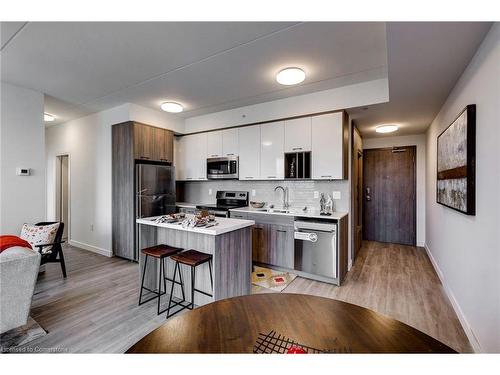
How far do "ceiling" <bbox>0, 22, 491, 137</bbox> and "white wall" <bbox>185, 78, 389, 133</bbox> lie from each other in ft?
0.48

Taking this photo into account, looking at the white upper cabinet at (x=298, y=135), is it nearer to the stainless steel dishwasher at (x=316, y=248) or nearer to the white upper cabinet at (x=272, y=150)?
the white upper cabinet at (x=272, y=150)

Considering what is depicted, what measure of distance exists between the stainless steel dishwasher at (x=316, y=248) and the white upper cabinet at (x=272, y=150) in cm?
97

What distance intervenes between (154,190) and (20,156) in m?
1.81

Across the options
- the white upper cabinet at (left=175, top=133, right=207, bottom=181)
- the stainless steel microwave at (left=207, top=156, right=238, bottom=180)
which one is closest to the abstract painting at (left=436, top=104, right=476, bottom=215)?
the stainless steel microwave at (left=207, top=156, right=238, bottom=180)

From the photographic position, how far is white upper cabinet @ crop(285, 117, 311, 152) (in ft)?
11.7

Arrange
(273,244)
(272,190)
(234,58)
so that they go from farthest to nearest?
(272,190) < (273,244) < (234,58)

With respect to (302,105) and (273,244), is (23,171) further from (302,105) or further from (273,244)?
(302,105)

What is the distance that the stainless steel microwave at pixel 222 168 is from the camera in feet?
14.0

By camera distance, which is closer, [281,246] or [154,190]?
[281,246]

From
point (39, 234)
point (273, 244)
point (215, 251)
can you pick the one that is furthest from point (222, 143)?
point (39, 234)

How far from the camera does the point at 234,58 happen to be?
250 centimetres

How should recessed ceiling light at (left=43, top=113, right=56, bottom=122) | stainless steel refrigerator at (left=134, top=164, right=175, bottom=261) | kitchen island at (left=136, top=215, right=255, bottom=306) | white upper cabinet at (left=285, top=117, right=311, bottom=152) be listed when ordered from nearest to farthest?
kitchen island at (left=136, top=215, right=255, bottom=306)
white upper cabinet at (left=285, top=117, right=311, bottom=152)
stainless steel refrigerator at (left=134, top=164, right=175, bottom=261)
recessed ceiling light at (left=43, top=113, right=56, bottom=122)

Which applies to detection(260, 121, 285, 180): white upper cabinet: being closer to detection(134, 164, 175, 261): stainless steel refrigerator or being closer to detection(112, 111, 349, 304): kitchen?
detection(112, 111, 349, 304): kitchen

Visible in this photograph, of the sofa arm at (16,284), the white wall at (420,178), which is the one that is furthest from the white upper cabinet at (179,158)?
the white wall at (420,178)
